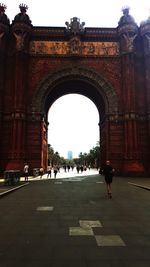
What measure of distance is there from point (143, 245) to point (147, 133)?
25.0 m

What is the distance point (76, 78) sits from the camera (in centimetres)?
3020

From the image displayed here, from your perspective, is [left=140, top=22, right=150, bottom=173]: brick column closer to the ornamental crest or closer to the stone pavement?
the ornamental crest

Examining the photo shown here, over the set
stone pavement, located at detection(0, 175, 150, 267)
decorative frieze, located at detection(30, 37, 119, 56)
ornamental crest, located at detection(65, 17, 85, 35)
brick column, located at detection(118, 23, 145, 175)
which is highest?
ornamental crest, located at detection(65, 17, 85, 35)

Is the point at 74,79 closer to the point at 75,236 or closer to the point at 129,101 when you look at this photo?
the point at 129,101

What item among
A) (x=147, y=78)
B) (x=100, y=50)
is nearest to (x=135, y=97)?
(x=147, y=78)

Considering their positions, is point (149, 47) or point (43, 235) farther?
point (149, 47)

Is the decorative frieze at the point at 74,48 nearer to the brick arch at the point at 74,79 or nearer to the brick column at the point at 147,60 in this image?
the brick arch at the point at 74,79

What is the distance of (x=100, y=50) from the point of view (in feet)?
Result: 100

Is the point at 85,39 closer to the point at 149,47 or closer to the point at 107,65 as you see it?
the point at 107,65

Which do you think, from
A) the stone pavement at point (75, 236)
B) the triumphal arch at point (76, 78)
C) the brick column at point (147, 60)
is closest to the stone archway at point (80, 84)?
the triumphal arch at point (76, 78)

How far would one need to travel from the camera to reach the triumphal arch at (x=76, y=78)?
27875 mm

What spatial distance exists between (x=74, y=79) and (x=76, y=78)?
9.9 inches

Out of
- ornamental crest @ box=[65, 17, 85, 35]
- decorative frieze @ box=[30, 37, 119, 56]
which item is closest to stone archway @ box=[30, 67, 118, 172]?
decorative frieze @ box=[30, 37, 119, 56]

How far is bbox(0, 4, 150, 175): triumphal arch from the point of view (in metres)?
27.9
